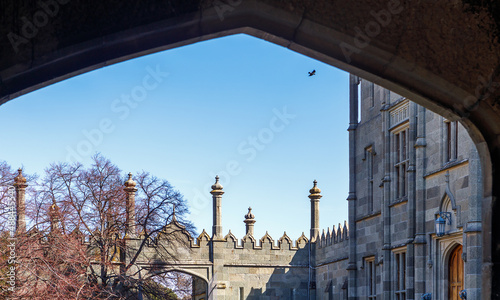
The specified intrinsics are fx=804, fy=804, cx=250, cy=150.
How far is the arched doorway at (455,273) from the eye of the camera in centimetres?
1456

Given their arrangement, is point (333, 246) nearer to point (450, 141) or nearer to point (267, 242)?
point (267, 242)

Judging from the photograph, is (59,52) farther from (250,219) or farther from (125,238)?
(250,219)

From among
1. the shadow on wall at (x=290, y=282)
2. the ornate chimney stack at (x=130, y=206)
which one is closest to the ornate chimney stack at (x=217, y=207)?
the shadow on wall at (x=290, y=282)

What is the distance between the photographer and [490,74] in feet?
17.2

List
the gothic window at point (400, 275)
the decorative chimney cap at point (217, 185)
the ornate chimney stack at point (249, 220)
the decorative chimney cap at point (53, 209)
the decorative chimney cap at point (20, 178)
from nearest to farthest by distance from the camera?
the gothic window at point (400, 275) → the decorative chimney cap at point (53, 209) → the decorative chimney cap at point (20, 178) → the decorative chimney cap at point (217, 185) → the ornate chimney stack at point (249, 220)

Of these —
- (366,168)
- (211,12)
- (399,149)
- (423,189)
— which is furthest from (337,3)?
(366,168)

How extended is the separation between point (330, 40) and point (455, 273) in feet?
35.1

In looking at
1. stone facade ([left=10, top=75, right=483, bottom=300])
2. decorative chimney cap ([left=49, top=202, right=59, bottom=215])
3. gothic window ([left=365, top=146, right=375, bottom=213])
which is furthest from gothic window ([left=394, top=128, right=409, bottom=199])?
decorative chimney cap ([left=49, top=202, right=59, bottom=215])

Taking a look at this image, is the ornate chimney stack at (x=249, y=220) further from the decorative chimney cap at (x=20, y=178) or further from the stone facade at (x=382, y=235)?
the decorative chimney cap at (x=20, y=178)

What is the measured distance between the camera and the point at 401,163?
56.3 feet

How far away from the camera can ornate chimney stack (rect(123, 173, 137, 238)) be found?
2388 cm

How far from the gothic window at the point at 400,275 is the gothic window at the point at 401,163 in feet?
4.30

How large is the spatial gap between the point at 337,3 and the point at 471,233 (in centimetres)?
902

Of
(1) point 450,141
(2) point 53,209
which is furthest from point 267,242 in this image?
(1) point 450,141
